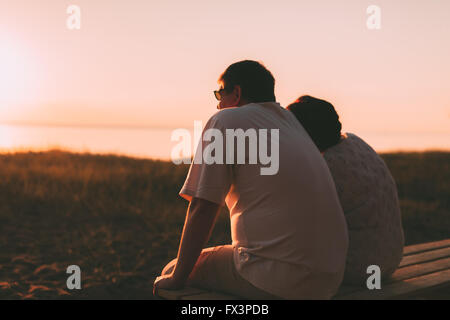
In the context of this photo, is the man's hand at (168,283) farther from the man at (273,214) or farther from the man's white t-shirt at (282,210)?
the man's white t-shirt at (282,210)

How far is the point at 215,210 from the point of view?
204cm

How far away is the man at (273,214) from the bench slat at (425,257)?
1.25 meters

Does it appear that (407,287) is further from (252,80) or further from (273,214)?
(252,80)

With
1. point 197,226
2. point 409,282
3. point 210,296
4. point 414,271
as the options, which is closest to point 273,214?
point 197,226

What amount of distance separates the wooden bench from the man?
14 cm

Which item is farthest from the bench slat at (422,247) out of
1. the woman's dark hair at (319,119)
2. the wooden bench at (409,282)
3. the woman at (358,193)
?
the woman's dark hair at (319,119)

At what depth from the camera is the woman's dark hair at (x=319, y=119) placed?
2371 mm

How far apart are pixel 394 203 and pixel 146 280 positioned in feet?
9.20

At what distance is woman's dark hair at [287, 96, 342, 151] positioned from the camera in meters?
2.37

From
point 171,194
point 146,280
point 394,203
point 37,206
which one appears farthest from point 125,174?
point 394,203

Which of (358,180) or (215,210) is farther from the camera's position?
(358,180)

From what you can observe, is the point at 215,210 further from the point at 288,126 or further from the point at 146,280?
the point at 146,280

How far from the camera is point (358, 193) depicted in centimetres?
235

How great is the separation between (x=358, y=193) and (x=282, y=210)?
0.60 meters
